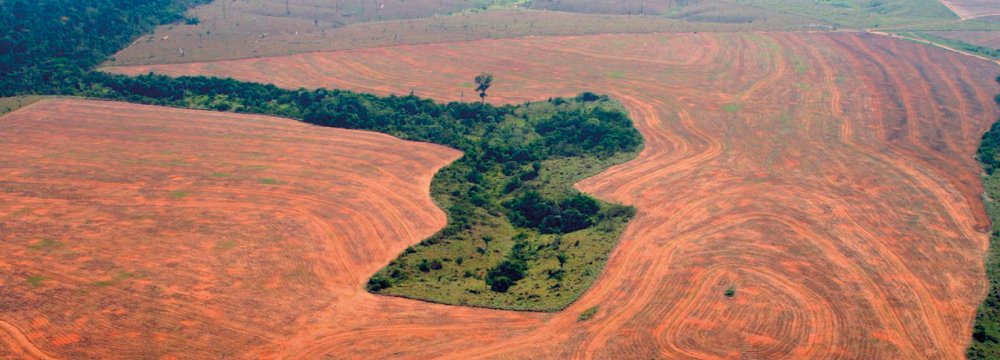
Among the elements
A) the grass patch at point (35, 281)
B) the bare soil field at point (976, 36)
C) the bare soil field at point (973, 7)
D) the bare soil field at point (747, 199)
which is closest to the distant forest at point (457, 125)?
the bare soil field at point (747, 199)

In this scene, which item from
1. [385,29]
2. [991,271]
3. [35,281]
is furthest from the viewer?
[385,29]

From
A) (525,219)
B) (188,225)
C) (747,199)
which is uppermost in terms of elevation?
(747,199)

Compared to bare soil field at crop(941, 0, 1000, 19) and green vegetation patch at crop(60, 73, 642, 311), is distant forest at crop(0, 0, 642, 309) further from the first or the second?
bare soil field at crop(941, 0, 1000, 19)

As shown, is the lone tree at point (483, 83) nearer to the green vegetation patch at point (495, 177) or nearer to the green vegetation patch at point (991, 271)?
the green vegetation patch at point (495, 177)

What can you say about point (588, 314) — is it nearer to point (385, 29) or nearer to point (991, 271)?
point (991, 271)

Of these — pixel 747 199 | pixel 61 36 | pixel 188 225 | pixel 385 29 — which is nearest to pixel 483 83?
pixel 385 29

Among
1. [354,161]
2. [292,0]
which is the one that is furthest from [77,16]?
[354,161]

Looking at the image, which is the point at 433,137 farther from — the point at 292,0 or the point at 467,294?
the point at 292,0

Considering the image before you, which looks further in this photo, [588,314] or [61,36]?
[61,36]
